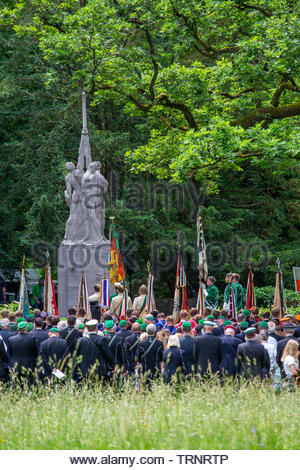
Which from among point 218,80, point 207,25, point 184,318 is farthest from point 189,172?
point 184,318

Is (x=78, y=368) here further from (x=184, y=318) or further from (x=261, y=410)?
(x=261, y=410)

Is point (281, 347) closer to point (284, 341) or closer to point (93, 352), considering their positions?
point (284, 341)

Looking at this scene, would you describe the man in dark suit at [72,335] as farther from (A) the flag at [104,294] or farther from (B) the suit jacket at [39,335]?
(A) the flag at [104,294]

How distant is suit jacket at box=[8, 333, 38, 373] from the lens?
39.5 feet

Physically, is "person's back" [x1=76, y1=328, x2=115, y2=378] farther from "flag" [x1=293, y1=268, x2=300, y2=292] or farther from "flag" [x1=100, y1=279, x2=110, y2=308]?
"flag" [x1=293, y1=268, x2=300, y2=292]

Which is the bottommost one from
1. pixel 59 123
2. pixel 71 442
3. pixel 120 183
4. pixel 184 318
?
pixel 71 442

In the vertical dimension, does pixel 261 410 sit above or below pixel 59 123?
below

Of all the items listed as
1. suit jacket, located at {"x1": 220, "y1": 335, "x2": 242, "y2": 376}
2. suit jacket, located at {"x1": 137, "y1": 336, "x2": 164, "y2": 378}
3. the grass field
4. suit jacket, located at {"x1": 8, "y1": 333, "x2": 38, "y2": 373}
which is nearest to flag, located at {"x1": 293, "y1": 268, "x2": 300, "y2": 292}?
suit jacket, located at {"x1": 220, "y1": 335, "x2": 242, "y2": 376}

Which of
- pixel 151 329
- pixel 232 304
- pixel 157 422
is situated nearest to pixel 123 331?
pixel 151 329

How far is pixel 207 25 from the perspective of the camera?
2069cm

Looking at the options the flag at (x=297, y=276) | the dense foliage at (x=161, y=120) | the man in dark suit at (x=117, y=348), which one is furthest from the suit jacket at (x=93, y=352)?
the flag at (x=297, y=276)

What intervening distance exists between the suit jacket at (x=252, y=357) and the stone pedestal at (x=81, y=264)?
1116 centimetres

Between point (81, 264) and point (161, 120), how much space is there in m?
→ 5.31

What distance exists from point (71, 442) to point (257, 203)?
79.9ft
